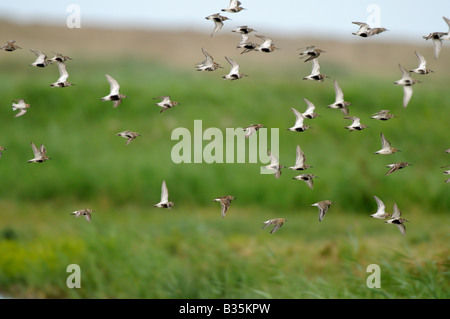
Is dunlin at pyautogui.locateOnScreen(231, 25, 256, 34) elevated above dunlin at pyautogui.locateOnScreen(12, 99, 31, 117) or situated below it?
above

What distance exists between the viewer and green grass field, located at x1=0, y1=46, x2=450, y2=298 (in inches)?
333

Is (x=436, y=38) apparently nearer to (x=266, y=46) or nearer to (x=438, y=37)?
(x=438, y=37)

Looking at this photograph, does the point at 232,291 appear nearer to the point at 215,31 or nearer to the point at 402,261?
the point at 402,261

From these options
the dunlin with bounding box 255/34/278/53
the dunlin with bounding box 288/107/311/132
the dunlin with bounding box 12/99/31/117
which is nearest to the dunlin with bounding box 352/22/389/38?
the dunlin with bounding box 255/34/278/53

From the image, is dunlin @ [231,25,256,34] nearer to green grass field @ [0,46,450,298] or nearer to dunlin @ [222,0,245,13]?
dunlin @ [222,0,245,13]

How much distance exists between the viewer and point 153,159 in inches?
619

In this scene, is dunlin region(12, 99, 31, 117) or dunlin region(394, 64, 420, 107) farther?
dunlin region(12, 99, 31, 117)

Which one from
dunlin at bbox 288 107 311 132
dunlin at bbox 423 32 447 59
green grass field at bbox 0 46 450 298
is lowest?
green grass field at bbox 0 46 450 298

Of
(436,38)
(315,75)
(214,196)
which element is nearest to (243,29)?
(315,75)

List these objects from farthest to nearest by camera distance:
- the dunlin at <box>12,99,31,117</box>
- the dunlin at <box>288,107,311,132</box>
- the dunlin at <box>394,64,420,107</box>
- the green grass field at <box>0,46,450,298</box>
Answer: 1. the green grass field at <box>0,46,450,298</box>
2. the dunlin at <box>12,99,31,117</box>
3. the dunlin at <box>288,107,311,132</box>
4. the dunlin at <box>394,64,420,107</box>

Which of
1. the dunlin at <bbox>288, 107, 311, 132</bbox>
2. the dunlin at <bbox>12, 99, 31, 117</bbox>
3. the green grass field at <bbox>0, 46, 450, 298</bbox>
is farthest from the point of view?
the green grass field at <bbox>0, 46, 450, 298</bbox>

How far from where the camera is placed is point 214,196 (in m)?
14.9

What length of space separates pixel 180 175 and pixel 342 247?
668 centimetres
